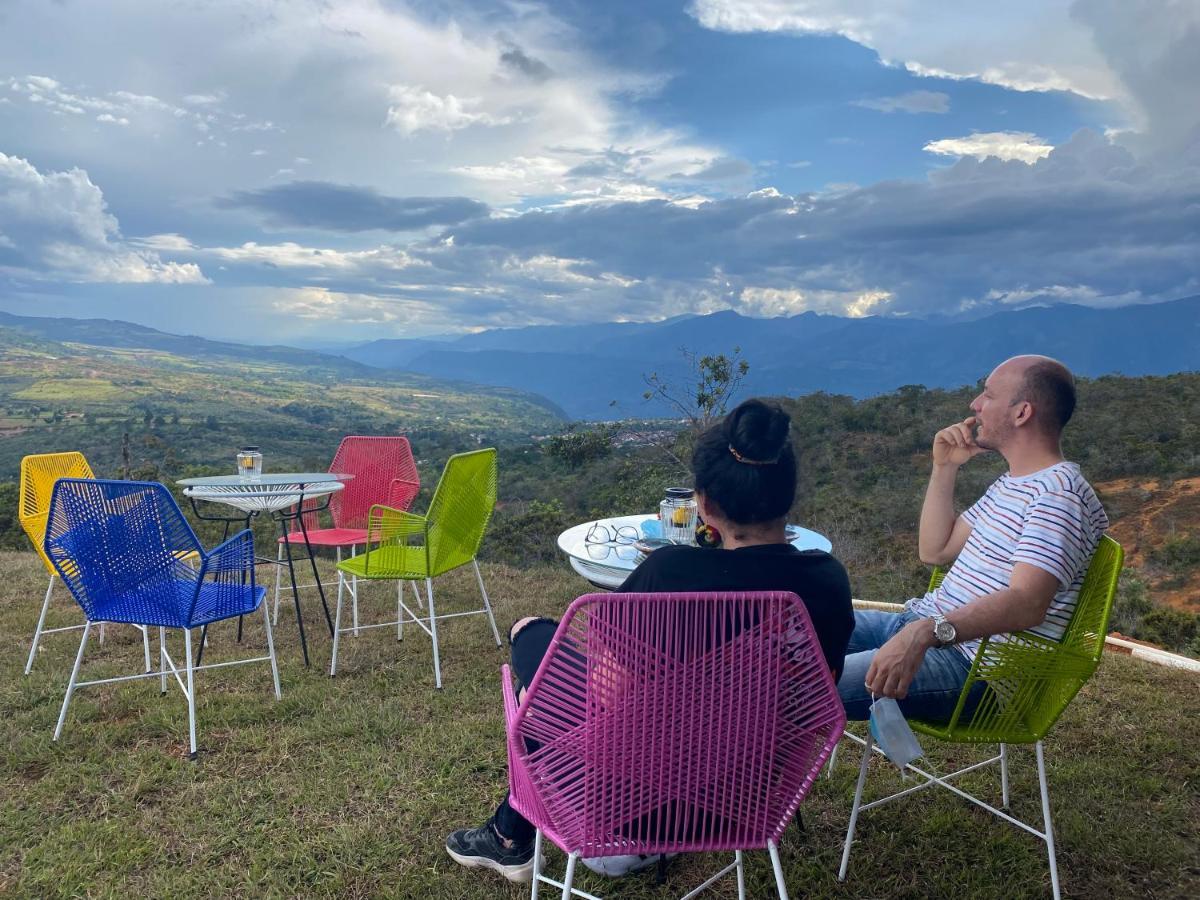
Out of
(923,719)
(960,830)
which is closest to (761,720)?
(923,719)

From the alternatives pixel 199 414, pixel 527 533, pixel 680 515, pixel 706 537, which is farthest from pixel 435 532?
pixel 199 414

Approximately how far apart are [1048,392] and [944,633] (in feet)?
2.40

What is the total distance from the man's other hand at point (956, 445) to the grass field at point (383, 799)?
1105 mm

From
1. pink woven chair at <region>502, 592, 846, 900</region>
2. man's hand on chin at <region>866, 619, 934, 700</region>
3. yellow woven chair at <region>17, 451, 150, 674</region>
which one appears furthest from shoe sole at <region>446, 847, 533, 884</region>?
yellow woven chair at <region>17, 451, 150, 674</region>

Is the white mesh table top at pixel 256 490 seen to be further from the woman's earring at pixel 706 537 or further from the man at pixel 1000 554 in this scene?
the man at pixel 1000 554

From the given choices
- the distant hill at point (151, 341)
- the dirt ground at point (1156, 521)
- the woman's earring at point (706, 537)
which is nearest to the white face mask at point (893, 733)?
the woman's earring at point (706, 537)

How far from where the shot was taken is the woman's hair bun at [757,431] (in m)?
1.53

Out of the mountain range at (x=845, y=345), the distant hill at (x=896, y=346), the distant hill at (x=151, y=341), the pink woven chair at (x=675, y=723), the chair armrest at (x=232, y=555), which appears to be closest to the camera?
the pink woven chair at (x=675, y=723)

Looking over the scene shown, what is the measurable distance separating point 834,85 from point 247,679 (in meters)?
8.89

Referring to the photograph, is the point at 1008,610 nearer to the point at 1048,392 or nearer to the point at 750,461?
the point at 1048,392

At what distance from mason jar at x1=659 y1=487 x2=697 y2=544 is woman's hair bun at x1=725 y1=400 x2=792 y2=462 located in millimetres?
1007

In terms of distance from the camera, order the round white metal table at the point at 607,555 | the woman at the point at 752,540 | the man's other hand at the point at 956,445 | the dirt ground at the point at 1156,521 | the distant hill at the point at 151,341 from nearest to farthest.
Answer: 1. the woman at the point at 752,540
2. the man's other hand at the point at 956,445
3. the round white metal table at the point at 607,555
4. the dirt ground at the point at 1156,521
5. the distant hill at the point at 151,341

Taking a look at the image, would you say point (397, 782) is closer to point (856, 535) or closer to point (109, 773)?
point (109, 773)

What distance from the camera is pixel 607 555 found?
255cm
